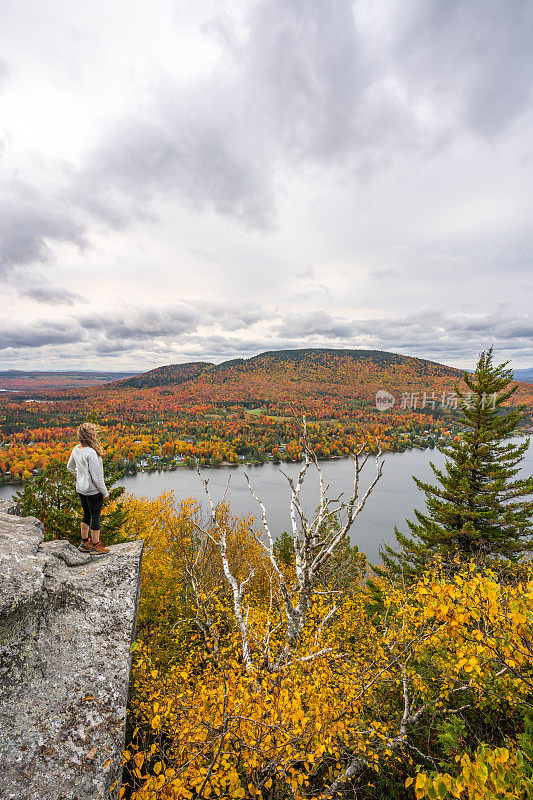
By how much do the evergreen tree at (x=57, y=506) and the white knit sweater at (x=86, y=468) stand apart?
449cm

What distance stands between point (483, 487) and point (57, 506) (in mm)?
17852

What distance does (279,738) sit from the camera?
4465 mm

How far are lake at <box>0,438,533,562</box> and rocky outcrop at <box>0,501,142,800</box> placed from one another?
32954 millimetres

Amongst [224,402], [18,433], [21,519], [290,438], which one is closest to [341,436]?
[290,438]

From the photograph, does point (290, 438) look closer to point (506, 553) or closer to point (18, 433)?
point (18, 433)

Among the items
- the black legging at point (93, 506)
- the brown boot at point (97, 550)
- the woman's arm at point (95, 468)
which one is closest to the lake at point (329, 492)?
the brown boot at point (97, 550)

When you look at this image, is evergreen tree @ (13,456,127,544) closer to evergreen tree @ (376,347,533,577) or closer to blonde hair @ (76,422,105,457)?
blonde hair @ (76,422,105,457)

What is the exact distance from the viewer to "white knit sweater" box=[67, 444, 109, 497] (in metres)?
6.50

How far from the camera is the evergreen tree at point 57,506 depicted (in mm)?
10367

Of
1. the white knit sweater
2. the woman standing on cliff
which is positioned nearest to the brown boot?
the woman standing on cliff

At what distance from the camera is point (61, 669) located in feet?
17.5

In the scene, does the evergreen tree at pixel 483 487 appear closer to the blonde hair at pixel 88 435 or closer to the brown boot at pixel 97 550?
the brown boot at pixel 97 550

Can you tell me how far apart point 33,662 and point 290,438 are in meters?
113

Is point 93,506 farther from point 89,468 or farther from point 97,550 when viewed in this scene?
point 97,550
